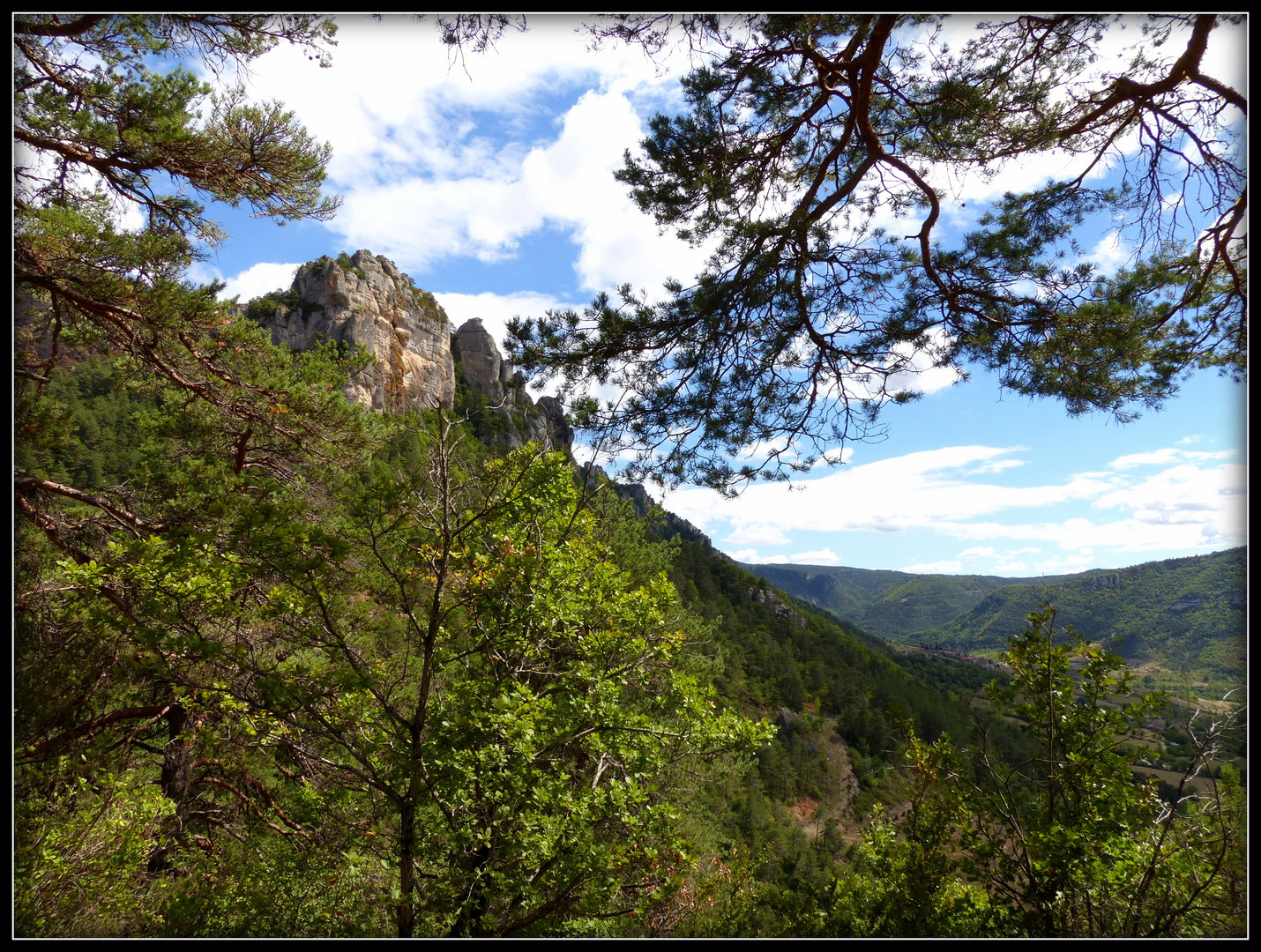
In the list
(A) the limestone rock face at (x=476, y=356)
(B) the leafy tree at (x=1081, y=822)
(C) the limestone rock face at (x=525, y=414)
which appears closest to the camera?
(B) the leafy tree at (x=1081, y=822)

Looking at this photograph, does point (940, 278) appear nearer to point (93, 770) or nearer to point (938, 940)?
point (938, 940)

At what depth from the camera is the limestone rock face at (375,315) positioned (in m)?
33.6

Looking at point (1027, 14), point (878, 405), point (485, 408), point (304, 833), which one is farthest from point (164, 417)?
point (1027, 14)

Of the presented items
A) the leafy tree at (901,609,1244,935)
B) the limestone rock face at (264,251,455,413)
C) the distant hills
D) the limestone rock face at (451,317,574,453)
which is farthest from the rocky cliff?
the leafy tree at (901,609,1244,935)

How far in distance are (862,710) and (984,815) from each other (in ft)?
133

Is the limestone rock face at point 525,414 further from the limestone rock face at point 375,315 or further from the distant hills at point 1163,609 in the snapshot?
the limestone rock face at point 375,315

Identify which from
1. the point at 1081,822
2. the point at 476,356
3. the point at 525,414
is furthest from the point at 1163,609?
the point at 476,356

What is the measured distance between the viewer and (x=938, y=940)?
185cm

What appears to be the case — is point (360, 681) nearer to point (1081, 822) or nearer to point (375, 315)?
point (1081, 822)

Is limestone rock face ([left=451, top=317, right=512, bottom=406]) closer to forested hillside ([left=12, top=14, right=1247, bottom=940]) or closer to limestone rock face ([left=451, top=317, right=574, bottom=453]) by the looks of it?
forested hillside ([left=12, top=14, right=1247, bottom=940])

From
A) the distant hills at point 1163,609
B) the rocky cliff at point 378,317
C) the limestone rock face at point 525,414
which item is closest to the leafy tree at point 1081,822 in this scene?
the distant hills at point 1163,609

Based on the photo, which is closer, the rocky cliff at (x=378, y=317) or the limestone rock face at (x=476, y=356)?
the rocky cliff at (x=378, y=317)

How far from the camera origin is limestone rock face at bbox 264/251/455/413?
110ft

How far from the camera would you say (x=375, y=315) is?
1407 inches
